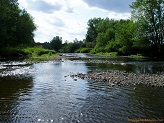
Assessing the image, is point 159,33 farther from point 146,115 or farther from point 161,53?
point 146,115

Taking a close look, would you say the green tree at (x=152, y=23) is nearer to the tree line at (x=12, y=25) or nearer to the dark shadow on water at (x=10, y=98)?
the tree line at (x=12, y=25)

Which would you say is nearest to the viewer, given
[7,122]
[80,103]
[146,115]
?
[7,122]

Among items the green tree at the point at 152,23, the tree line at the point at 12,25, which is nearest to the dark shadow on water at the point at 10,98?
the tree line at the point at 12,25

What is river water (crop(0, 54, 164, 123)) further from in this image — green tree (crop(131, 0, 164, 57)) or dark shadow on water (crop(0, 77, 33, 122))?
green tree (crop(131, 0, 164, 57))

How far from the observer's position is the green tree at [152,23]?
261ft

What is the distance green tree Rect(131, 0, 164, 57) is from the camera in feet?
261

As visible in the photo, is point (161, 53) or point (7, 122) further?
point (161, 53)

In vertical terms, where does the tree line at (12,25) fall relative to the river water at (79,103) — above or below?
above

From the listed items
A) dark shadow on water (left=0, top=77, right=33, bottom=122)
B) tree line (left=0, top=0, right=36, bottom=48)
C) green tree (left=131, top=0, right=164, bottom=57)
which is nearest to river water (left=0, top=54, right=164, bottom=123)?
dark shadow on water (left=0, top=77, right=33, bottom=122)

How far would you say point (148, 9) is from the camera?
80.7 metres

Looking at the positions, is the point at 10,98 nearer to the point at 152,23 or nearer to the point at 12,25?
the point at 12,25

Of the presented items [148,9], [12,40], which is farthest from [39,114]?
[148,9]

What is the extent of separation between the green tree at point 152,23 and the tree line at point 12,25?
43288mm

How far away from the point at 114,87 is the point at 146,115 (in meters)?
8.27
